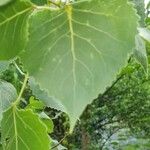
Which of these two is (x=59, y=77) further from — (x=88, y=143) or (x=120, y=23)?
(x=88, y=143)

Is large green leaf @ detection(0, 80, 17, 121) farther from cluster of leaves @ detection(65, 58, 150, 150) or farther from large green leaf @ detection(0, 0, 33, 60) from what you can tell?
cluster of leaves @ detection(65, 58, 150, 150)

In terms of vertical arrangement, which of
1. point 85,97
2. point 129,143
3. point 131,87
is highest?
point 85,97

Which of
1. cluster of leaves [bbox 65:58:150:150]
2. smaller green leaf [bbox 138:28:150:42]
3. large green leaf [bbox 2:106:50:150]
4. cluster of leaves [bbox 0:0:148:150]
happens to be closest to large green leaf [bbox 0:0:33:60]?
cluster of leaves [bbox 0:0:148:150]

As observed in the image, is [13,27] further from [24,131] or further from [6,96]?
[6,96]

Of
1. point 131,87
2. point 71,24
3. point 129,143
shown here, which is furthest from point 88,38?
point 129,143

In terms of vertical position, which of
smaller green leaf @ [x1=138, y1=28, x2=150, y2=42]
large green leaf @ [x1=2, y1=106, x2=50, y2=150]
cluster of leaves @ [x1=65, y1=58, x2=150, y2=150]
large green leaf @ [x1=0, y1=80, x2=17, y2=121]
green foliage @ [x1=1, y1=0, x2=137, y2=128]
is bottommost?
cluster of leaves @ [x1=65, y1=58, x2=150, y2=150]

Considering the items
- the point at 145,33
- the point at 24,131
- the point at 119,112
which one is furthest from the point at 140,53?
the point at 119,112

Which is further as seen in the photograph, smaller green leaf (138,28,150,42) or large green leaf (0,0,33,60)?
smaller green leaf (138,28,150,42)
